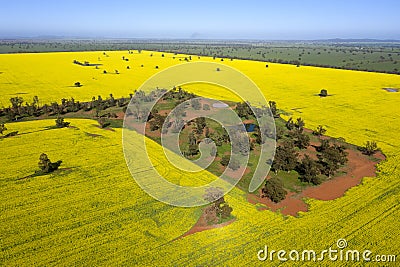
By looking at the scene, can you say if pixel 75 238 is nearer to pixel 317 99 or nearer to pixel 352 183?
pixel 352 183

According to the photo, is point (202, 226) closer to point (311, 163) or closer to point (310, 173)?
point (310, 173)

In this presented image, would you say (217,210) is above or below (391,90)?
below

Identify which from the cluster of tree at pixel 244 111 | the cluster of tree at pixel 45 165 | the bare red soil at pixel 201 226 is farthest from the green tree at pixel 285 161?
the cluster of tree at pixel 45 165

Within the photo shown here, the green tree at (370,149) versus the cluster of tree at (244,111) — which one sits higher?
the cluster of tree at (244,111)

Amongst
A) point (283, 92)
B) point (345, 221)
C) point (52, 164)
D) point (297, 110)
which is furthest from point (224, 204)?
point (283, 92)

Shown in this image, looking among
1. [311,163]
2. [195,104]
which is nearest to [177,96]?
[195,104]

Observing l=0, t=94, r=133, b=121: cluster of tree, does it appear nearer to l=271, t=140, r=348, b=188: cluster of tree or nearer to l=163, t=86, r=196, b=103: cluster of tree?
l=163, t=86, r=196, b=103: cluster of tree

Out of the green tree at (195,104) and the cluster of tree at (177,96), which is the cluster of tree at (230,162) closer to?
the green tree at (195,104)

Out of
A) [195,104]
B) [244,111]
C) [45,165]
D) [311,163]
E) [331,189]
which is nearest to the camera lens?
[331,189]
